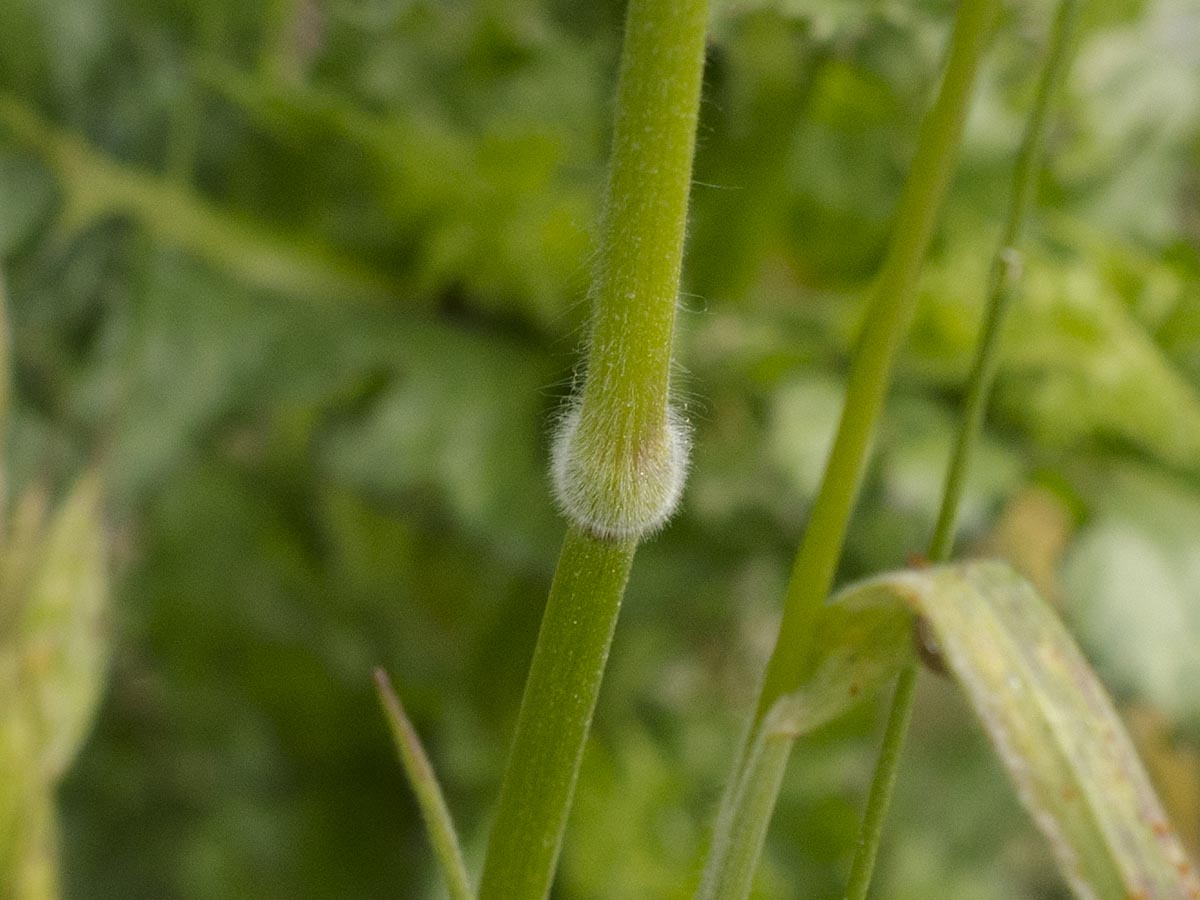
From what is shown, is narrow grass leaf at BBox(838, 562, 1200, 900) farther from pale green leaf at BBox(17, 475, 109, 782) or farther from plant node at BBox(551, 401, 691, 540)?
pale green leaf at BBox(17, 475, 109, 782)

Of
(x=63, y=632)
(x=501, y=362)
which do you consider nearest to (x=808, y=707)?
(x=63, y=632)

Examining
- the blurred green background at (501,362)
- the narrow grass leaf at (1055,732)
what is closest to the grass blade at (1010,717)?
the narrow grass leaf at (1055,732)

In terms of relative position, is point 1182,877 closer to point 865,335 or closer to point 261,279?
point 865,335

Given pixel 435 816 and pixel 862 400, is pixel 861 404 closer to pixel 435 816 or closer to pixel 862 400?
pixel 862 400

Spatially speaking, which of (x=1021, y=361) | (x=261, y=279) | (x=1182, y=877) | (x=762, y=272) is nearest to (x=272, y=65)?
(x=261, y=279)

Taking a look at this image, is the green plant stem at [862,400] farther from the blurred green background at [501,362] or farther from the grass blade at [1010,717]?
the blurred green background at [501,362]

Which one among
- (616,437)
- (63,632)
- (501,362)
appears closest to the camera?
(616,437)
